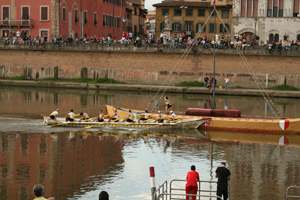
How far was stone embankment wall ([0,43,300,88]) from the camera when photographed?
1965 inches

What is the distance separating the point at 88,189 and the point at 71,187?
2.21 ft

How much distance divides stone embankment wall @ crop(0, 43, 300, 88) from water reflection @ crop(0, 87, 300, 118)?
15.0ft

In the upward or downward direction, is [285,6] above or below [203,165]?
above

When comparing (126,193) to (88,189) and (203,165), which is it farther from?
(203,165)

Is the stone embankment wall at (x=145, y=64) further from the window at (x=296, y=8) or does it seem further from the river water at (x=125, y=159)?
the river water at (x=125, y=159)

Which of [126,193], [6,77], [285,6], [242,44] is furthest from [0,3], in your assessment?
[126,193]

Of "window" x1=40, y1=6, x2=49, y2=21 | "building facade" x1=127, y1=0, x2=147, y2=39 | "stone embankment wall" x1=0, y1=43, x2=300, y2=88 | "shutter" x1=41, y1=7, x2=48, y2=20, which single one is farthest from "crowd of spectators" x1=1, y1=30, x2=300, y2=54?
"building facade" x1=127, y1=0, x2=147, y2=39

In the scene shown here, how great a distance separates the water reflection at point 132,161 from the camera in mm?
16891

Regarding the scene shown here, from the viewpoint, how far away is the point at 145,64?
5312 cm

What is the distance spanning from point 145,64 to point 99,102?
41.7 feet

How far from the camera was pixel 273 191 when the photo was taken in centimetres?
1681

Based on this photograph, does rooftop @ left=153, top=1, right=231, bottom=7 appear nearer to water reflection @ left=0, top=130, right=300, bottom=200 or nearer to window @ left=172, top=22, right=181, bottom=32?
window @ left=172, top=22, right=181, bottom=32

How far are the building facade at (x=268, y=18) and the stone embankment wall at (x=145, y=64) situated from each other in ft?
31.0

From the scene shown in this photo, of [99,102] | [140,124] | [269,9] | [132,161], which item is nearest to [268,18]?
[269,9]
